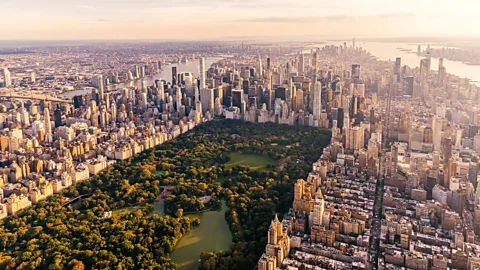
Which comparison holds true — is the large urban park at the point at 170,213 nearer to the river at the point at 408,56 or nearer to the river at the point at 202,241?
the river at the point at 202,241

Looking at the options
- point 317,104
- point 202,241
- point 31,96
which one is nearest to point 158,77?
point 31,96

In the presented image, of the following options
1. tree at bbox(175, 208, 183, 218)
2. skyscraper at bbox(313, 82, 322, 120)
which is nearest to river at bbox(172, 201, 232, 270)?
tree at bbox(175, 208, 183, 218)

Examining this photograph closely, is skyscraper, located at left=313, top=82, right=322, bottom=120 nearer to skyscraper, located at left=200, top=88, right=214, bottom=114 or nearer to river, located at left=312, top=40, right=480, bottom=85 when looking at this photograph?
skyscraper, located at left=200, top=88, right=214, bottom=114

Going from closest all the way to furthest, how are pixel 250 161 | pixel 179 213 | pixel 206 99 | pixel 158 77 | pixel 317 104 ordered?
pixel 179 213, pixel 250 161, pixel 317 104, pixel 206 99, pixel 158 77

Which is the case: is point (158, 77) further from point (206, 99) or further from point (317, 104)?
point (317, 104)

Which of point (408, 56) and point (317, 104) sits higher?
point (408, 56)
